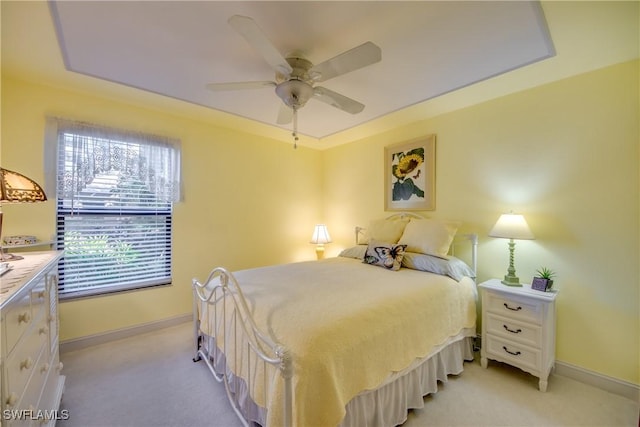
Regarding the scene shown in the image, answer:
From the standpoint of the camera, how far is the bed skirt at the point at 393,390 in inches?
55.2

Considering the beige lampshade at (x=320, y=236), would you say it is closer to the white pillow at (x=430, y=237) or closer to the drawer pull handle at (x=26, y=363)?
the white pillow at (x=430, y=237)

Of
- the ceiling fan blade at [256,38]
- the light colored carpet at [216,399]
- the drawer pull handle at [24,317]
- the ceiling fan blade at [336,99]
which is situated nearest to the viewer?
the drawer pull handle at [24,317]

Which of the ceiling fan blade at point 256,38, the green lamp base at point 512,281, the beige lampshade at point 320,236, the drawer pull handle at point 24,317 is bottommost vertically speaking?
the green lamp base at point 512,281

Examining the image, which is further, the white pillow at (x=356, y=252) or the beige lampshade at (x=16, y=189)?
the white pillow at (x=356, y=252)

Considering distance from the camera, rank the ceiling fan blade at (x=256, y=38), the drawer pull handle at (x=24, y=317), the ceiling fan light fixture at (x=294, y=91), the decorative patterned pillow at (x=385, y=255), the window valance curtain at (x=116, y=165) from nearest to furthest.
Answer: the drawer pull handle at (x=24, y=317) < the ceiling fan blade at (x=256, y=38) < the ceiling fan light fixture at (x=294, y=91) < the window valance curtain at (x=116, y=165) < the decorative patterned pillow at (x=385, y=255)

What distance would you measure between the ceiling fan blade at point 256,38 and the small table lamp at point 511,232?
214 centimetres

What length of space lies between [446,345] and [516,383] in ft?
2.18

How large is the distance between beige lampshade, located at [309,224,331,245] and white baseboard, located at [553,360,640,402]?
9.14ft

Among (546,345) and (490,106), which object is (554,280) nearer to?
(546,345)

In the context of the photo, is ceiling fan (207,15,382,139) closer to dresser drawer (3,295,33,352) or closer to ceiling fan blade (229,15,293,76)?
ceiling fan blade (229,15,293,76)

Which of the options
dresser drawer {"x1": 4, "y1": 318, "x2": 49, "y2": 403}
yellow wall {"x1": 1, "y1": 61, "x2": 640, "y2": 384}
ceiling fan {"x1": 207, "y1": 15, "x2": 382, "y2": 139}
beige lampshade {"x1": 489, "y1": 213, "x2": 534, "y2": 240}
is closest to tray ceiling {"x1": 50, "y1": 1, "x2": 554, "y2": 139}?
ceiling fan {"x1": 207, "y1": 15, "x2": 382, "y2": 139}

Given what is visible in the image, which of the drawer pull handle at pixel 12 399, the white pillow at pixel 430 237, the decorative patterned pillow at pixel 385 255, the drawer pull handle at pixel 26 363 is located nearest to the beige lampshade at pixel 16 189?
the drawer pull handle at pixel 26 363

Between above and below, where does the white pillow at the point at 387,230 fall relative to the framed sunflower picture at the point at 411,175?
below

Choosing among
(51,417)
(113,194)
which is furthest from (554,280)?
(113,194)
